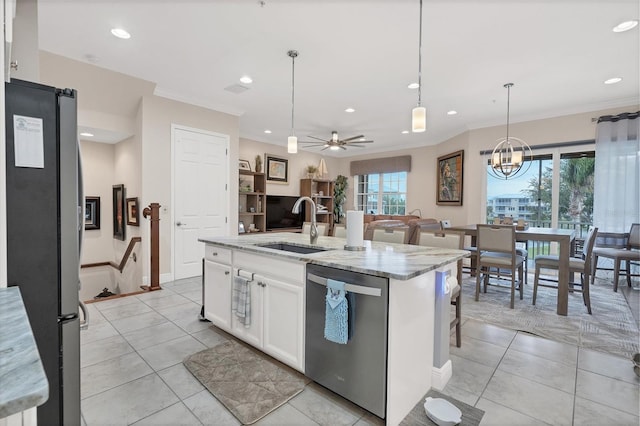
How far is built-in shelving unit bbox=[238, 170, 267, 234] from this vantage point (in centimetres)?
652

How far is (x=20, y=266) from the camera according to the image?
1.22 meters

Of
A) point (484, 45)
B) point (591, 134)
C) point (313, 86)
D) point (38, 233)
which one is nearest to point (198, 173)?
point (313, 86)

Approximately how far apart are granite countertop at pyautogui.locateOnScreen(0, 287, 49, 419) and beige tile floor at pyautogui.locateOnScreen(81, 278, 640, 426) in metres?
1.40

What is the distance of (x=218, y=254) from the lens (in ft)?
9.05

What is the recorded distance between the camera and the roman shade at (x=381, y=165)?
7.63 m

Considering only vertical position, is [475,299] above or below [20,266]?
below

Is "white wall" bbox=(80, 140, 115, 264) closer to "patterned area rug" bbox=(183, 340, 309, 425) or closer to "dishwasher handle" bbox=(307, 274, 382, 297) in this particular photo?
"patterned area rug" bbox=(183, 340, 309, 425)

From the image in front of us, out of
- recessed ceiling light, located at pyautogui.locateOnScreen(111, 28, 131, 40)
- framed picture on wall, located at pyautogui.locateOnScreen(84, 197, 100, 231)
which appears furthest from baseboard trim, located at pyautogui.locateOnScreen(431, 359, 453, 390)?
framed picture on wall, located at pyautogui.locateOnScreen(84, 197, 100, 231)

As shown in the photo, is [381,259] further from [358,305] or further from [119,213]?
[119,213]

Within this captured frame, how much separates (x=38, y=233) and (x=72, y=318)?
1.35 feet

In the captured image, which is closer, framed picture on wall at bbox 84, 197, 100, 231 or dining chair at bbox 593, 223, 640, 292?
dining chair at bbox 593, 223, 640, 292

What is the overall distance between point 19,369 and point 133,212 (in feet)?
15.6

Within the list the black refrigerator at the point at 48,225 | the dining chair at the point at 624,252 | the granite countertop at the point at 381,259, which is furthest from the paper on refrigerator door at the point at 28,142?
the dining chair at the point at 624,252

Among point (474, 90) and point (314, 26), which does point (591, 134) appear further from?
point (314, 26)
